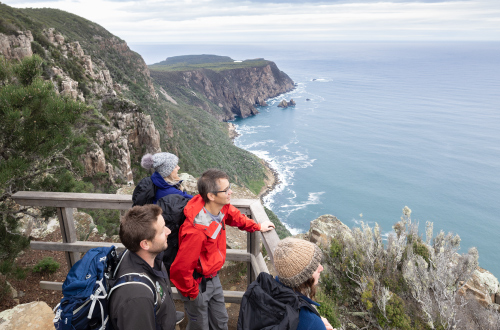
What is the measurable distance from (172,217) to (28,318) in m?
2.18

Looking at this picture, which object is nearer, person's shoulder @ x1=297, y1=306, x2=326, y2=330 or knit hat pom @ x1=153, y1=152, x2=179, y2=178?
person's shoulder @ x1=297, y1=306, x2=326, y2=330

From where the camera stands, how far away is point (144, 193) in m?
3.12

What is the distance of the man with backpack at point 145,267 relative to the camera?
193 centimetres

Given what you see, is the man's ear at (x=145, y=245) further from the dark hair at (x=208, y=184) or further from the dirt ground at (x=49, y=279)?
the dirt ground at (x=49, y=279)

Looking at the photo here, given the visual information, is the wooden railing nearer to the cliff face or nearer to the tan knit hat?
the tan knit hat

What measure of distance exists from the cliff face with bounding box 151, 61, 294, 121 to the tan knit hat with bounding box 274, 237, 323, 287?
12768 cm

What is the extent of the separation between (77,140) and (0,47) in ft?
104

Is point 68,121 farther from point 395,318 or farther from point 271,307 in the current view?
point 395,318

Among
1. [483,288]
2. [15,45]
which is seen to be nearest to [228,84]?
[15,45]

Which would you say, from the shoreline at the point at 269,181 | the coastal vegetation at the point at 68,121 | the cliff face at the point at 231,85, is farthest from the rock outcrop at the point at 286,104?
the shoreline at the point at 269,181

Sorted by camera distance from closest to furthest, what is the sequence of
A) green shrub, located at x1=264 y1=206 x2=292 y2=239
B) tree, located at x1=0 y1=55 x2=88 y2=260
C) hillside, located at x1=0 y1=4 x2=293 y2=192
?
tree, located at x1=0 y1=55 x2=88 y2=260, hillside, located at x1=0 y1=4 x2=293 y2=192, green shrub, located at x1=264 y1=206 x2=292 y2=239

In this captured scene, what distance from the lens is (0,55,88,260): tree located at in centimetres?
400

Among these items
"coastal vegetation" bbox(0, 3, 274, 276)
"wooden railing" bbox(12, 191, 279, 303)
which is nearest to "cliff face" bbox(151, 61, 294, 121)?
"coastal vegetation" bbox(0, 3, 274, 276)

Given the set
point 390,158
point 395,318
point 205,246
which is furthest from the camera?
point 390,158
